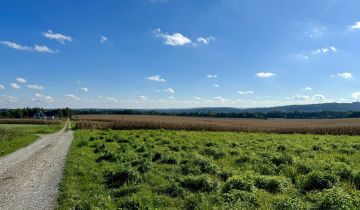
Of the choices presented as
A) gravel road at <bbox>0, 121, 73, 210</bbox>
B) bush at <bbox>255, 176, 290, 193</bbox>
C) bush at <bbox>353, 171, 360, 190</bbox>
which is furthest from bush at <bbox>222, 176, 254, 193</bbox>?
gravel road at <bbox>0, 121, 73, 210</bbox>

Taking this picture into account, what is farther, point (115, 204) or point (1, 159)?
point (1, 159)

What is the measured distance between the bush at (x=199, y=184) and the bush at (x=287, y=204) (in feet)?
8.44

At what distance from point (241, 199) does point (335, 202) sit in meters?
2.55

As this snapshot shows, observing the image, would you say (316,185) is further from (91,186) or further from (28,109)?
(28,109)

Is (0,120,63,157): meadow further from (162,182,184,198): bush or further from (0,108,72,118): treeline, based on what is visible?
(0,108,72,118): treeline

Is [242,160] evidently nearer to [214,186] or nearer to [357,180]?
[214,186]

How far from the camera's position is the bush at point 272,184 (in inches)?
469

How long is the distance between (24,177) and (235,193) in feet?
33.8

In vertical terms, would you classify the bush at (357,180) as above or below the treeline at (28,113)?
below

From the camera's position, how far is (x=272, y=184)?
12.2 m

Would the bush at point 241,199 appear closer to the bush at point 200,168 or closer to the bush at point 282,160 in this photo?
the bush at point 200,168

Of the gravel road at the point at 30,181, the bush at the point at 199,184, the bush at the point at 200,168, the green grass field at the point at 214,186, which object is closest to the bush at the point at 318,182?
the green grass field at the point at 214,186

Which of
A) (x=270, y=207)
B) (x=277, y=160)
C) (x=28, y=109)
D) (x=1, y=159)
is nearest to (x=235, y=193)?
(x=270, y=207)

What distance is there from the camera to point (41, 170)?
17.9m
